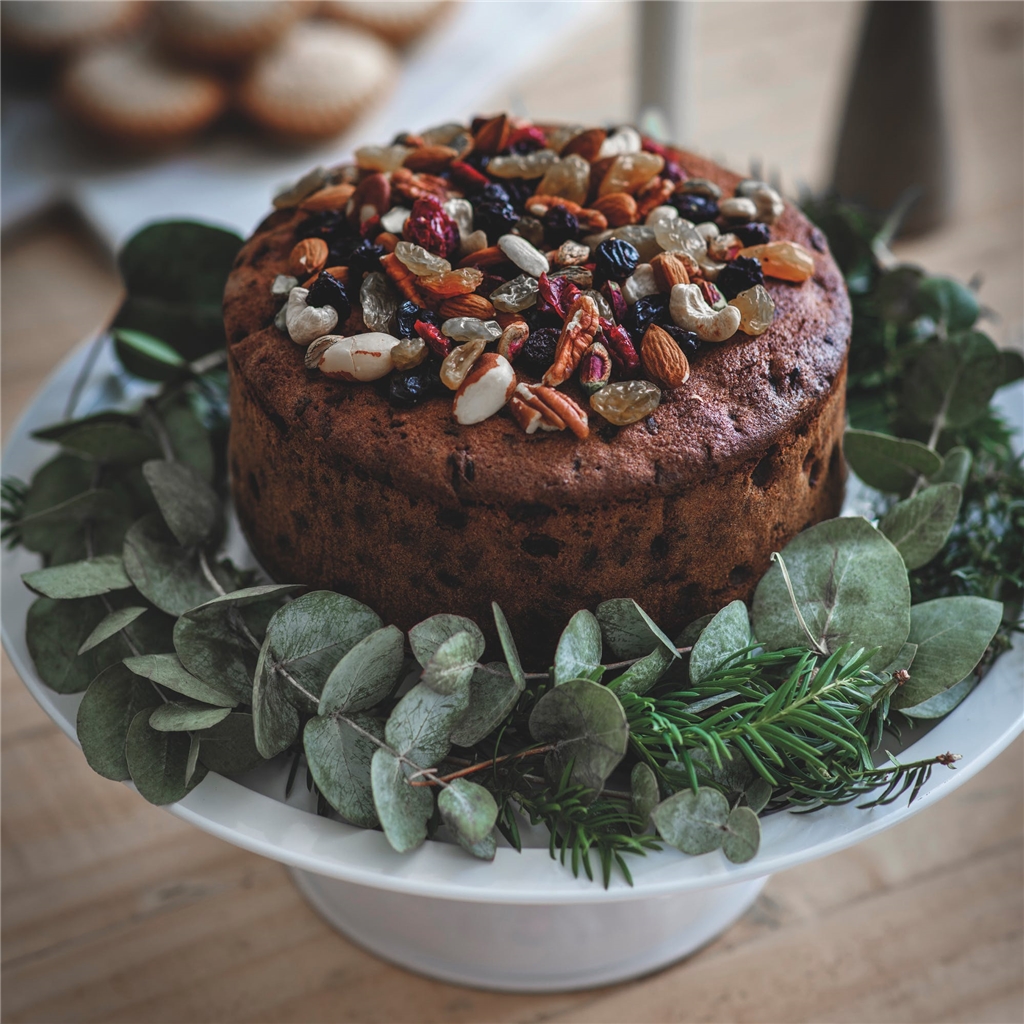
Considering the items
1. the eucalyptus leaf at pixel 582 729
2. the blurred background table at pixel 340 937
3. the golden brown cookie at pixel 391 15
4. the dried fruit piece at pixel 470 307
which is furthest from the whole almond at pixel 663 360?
the golden brown cookie at pixel 391 15

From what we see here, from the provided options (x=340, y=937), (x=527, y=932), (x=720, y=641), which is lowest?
(x=340, y=937)

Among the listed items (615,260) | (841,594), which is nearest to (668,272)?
(615,260)

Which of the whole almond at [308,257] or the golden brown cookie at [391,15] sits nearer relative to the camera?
the whole almond at [308,257]

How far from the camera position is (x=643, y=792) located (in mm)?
701

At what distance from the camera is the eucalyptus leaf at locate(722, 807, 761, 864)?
26.8 inches

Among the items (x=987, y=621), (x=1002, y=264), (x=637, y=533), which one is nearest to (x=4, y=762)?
(x=637, y=533)

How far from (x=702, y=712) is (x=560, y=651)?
0.11 metres

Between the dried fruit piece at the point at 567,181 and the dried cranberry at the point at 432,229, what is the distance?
86 mm

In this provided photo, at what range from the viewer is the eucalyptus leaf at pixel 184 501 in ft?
2.81

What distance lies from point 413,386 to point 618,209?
22cm

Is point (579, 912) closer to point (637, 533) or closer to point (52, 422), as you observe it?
point (637, 533)

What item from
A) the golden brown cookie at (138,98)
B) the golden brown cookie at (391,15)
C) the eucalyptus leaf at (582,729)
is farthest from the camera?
the golden brown cookie at (391,15)

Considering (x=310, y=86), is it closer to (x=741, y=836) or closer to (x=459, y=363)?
(x=459, y=363)

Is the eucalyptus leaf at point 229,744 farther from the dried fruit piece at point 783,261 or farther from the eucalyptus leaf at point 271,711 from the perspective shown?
the dried fruit piece at point 783,261
